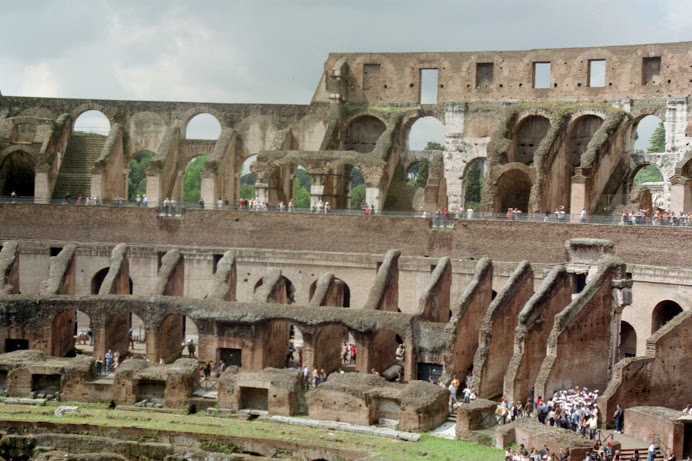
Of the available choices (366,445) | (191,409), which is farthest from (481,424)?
(191,409)

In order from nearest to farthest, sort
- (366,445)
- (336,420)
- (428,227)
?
(366,445)
(336,420)
(428,227)

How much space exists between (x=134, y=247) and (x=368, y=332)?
39.1ft

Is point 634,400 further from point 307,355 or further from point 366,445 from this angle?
point 307,355

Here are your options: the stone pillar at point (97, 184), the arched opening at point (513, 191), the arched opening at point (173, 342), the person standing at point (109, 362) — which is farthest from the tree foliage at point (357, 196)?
the person standing at point (109, 362)

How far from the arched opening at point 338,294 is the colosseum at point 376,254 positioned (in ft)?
0.57

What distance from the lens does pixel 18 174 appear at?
48531 mm

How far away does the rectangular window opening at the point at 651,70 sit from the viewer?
142 feet

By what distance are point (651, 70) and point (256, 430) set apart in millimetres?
23039

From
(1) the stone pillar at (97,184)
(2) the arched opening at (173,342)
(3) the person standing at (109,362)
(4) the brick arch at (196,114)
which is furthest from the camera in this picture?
(4) the brick arch at (196,114)

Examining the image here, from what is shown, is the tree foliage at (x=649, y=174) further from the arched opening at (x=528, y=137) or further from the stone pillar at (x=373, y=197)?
the stone pillar at (x=373, y=197)

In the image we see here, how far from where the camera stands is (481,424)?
98.0ft

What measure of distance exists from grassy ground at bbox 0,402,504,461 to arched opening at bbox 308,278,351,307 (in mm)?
7314

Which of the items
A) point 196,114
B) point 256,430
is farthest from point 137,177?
point 256,430

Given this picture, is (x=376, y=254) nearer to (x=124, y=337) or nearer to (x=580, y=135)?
(x=124, y=337)
